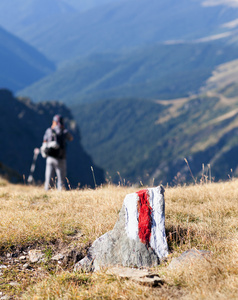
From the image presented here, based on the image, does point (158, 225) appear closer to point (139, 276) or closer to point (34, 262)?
point (139, 276)

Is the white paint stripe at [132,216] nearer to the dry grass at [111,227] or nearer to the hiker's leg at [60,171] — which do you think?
the dry grass at [111,227]

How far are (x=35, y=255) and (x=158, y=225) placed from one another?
211cm

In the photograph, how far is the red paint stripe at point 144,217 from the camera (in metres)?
5.34

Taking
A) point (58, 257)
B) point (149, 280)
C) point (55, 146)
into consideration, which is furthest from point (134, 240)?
point (55, 146)

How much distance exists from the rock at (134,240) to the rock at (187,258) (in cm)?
43

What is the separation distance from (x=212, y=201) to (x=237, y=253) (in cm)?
279

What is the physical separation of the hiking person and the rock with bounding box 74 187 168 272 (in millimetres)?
6303

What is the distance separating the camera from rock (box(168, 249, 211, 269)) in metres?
4.64

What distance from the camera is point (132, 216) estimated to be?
5543mm

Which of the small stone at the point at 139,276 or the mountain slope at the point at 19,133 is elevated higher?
the mountain slope at the point at 19,133

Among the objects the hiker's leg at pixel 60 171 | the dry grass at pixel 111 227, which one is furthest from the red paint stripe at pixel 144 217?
the hiker's leg at pixel 60 171

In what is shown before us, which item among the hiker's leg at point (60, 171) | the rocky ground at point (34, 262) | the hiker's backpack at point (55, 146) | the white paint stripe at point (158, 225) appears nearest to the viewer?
the rocky ground at point (34, 262)

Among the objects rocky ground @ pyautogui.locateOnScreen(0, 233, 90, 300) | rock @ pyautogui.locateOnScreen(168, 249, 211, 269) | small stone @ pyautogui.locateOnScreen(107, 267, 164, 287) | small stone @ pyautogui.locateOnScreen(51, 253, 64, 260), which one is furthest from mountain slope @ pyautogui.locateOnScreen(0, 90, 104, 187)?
small stone @ pyautogui.locateOnScreen(107, 267, 164, 287)

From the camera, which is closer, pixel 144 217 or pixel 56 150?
pixel 144 217
